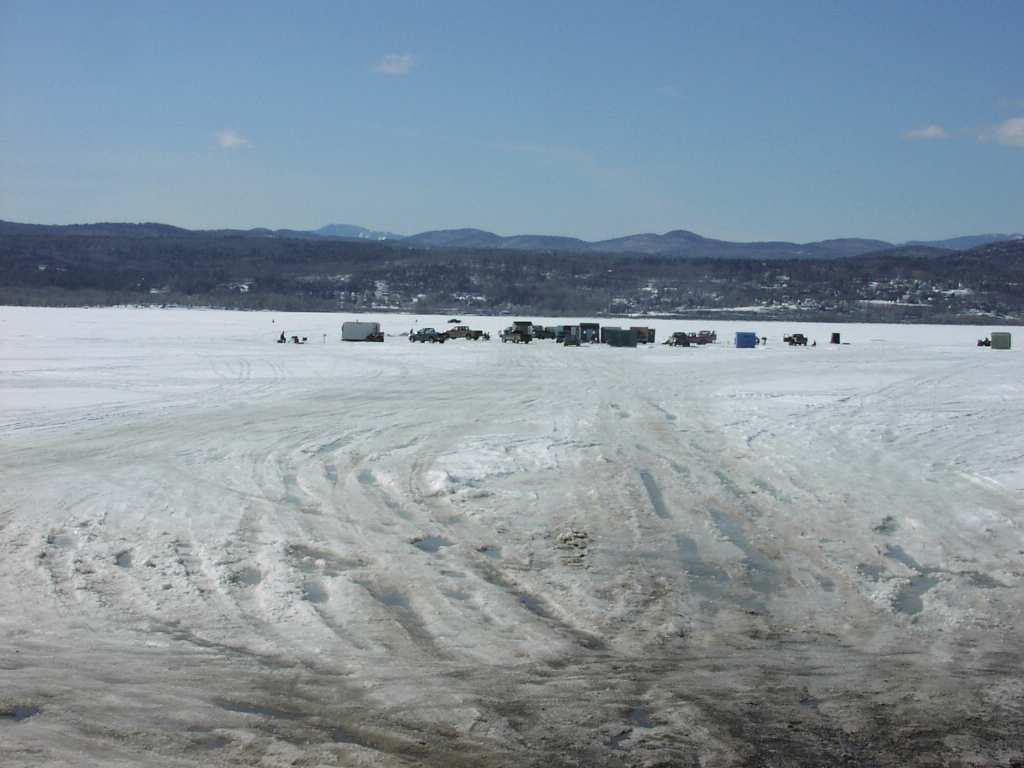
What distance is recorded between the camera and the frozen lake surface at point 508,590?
5.61m

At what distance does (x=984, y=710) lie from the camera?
6000 mm

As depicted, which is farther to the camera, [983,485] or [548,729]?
[983,485]

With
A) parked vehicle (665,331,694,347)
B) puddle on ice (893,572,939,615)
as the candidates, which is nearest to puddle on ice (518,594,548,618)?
puddle on ice (893,572,939,615)

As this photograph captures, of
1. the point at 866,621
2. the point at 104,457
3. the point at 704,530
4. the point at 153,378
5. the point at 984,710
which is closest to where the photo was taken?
the point at 984,710

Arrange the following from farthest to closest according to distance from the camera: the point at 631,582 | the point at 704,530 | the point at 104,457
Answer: the point at 104,457 → the point at 704,530 → the point at 631,582

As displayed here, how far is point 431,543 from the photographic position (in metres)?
10.6

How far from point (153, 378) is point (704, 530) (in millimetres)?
Result: 23814

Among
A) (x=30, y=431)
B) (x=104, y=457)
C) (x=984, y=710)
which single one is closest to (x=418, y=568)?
(x=984, y=710)

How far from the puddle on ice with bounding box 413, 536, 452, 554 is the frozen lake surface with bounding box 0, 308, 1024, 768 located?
0.15ft

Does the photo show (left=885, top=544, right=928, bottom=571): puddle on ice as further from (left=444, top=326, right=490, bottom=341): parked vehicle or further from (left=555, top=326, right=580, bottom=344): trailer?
(left=444, top=326, right=490, bottom=341): parked vehicle

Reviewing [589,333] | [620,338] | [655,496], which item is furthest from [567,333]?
[655,496]

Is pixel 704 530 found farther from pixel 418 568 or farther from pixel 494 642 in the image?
pixel 494 642

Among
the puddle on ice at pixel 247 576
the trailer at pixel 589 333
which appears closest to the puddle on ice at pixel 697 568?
the puddle on ice at pixel 247 576

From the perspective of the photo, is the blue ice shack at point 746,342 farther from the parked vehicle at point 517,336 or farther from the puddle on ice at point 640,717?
the puddle on ice at point 640,717
